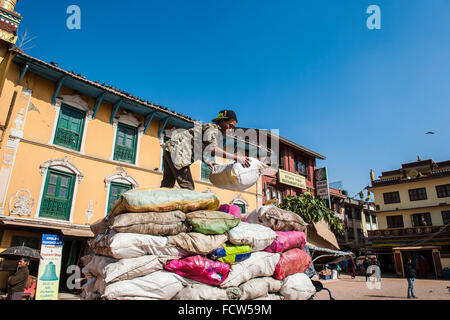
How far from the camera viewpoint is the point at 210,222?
297 centimetres

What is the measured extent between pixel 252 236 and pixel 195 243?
0.69m

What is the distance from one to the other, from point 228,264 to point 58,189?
935 centimetres

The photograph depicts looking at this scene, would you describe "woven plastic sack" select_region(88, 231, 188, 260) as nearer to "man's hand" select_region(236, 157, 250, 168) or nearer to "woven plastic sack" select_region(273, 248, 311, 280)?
"woven plastic sack" select_region(273, 248, 311, 280)

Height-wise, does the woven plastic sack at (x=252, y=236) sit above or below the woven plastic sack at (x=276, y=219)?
below

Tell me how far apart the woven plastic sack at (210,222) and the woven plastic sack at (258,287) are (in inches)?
23.1

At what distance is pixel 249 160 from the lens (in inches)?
145

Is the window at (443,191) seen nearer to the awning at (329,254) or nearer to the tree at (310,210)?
the tree at (310,210)

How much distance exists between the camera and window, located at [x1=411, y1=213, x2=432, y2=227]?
26469 mm

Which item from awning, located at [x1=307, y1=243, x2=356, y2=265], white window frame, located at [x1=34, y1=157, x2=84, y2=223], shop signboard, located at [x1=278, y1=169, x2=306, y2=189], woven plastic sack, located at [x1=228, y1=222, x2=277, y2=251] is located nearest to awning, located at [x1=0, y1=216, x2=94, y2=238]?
white window frame, located at [x1=34, y1=157, x2=84, y2=223]

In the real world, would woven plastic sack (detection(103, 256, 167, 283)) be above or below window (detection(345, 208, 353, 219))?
below

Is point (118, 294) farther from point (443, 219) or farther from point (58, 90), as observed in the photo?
point (443, 219)

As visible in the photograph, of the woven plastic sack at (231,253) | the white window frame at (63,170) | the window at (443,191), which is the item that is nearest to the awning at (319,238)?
the woven plastic sack at (231,253)

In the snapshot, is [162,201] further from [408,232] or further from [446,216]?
[446,216]

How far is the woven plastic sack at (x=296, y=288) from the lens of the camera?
3.14 m
